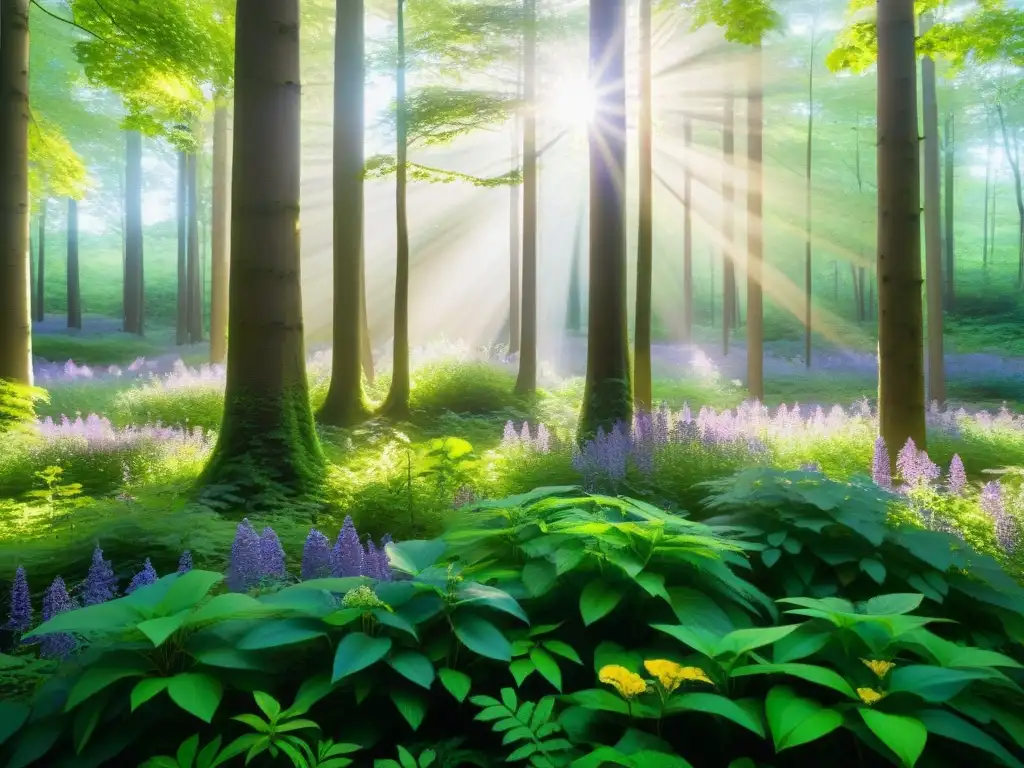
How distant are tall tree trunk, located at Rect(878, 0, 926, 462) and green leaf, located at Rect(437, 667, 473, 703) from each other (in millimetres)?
5995

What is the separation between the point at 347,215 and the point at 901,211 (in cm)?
815

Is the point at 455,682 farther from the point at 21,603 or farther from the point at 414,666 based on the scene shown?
the point at 21,603

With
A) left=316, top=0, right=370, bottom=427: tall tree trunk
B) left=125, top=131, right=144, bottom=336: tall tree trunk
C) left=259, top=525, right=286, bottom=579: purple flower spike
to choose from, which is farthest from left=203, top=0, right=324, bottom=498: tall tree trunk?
left=125, top=131, right=144, bottom=336: tall tree trunk

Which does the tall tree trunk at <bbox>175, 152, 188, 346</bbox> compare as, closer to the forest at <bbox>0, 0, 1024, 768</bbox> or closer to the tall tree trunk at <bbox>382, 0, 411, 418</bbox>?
the forest at <bbox>0, 0, 1024, 768</bbox>

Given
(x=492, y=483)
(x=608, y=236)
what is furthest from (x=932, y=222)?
(x=492, y=483)

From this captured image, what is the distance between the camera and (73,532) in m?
5.06

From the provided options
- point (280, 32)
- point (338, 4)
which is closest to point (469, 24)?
point (338, 4)

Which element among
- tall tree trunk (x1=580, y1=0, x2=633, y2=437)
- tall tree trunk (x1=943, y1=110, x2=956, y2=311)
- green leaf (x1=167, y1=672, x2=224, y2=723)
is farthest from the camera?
tall tree trunk (x1=943, y1=110, x2=956, y2=311)

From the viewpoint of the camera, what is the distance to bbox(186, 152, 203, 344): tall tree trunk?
2439 cm

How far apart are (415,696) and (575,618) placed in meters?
0.68

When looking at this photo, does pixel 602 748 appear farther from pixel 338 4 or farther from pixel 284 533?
pixel 338 4

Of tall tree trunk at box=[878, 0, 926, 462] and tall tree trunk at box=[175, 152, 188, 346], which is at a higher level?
tall tree trunk at box=[175, 152, 188, 346]

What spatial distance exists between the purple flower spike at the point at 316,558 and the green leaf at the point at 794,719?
2.00 m

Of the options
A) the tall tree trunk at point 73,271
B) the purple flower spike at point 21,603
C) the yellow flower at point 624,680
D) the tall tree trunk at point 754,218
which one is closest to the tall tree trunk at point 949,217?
the tall tree trunk at point 754,218
